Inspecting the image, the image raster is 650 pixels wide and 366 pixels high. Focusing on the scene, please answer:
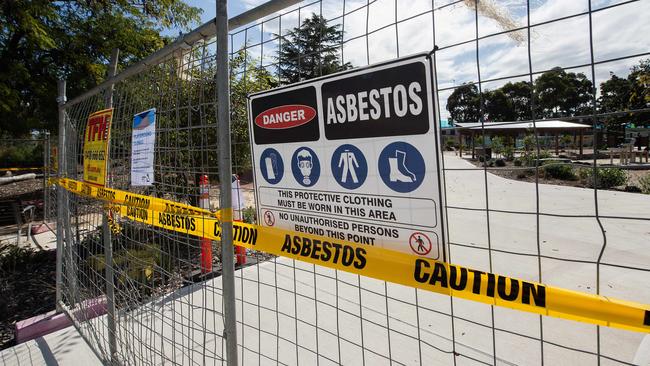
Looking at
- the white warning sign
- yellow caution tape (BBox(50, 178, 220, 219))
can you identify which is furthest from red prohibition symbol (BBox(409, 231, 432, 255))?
yellow caution tape (BBox(50, 178, 220, 219))

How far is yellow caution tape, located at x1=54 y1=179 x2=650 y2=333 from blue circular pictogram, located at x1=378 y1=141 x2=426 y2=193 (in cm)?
28

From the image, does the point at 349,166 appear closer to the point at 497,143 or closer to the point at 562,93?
the point at 497,143

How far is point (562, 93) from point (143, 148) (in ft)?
7.78

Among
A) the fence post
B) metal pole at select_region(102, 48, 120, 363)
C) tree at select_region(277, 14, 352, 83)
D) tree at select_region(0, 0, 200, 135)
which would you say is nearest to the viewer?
tree at select_region(277, 14, 352, 83)

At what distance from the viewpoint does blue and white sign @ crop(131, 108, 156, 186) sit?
2410 mm

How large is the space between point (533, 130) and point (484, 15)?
18.7 inches

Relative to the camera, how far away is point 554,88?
4.45ft

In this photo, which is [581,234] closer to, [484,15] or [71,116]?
[484,15]

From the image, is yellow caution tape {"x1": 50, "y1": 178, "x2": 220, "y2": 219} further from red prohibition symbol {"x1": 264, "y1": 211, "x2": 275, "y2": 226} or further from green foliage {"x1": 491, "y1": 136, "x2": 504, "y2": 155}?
green foliage {"x1": 491, "y1": 136, "x2": 504, "y2": 155}

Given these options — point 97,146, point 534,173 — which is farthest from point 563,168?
point 97,146

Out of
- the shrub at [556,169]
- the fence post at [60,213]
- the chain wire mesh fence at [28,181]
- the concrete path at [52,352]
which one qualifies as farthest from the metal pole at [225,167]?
the chain wire mesh fence at [28,181]

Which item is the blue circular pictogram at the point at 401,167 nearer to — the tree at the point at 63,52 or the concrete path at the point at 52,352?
the concrete path at the point at 52,352

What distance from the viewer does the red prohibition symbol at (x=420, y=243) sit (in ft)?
→ 4.79

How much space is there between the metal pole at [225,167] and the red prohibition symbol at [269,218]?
9.3 inches
